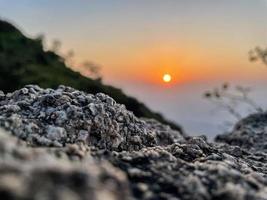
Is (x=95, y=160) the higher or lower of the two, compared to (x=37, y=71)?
lower

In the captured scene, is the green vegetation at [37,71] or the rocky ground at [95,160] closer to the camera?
the rocky ground at [95,160]

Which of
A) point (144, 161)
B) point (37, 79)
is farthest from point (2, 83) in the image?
point (144, 161)

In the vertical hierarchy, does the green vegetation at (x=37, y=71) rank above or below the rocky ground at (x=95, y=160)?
above

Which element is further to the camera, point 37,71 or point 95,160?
point 37,71

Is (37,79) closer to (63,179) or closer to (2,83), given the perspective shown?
(2,83)
